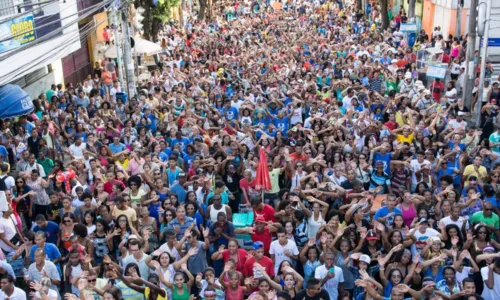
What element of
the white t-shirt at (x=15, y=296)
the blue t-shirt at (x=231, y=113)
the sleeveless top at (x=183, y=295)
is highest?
the white t-shirt at (x=15, y=296)

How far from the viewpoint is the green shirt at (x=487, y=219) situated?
8797mm

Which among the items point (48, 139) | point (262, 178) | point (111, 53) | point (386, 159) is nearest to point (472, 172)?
point (386, 159)

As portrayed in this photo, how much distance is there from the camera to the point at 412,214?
9062mm

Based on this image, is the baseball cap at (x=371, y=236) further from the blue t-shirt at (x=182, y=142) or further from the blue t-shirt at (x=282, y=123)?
the blue t-shirt at (x=282, y=123)

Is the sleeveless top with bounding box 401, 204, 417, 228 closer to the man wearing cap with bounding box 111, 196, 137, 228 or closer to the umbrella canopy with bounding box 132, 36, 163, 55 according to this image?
the man wearing cap with bounding box 111, 196, 137, 228

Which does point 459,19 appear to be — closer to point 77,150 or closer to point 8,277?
point 77,150

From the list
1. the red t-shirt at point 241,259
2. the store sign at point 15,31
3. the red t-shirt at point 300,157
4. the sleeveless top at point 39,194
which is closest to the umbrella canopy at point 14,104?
the store sign at point 15,31

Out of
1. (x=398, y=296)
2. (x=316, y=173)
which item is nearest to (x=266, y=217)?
(x=316, y=173)

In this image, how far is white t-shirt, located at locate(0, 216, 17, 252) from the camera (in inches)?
347

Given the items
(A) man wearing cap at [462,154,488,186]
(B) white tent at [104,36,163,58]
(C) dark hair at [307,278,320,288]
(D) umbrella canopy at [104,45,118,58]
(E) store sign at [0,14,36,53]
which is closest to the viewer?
(C) dark hair at [307,278,320,288]

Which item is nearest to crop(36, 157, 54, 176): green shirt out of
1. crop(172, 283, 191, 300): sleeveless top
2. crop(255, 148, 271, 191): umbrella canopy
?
crop(255, 148, 271, 191): umbrella canopy

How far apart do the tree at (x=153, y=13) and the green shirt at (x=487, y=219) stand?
746 inches

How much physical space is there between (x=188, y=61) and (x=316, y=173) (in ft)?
40.7

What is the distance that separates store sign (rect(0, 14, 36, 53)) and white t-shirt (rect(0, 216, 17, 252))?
713cm
